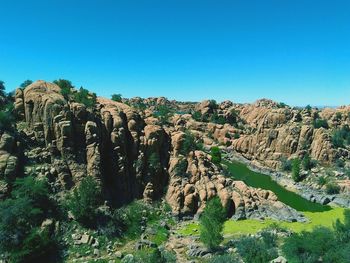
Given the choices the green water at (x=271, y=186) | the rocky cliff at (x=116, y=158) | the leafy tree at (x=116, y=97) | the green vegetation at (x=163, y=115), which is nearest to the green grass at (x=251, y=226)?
the rocky cliff at (x=116, y=158)

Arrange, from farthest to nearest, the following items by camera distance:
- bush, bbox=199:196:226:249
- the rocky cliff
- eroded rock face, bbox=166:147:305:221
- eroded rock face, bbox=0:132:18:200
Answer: eroded rock face, bbox=166:147:305:221 < the rocky cliff < eroded rock face, bbox=0:132:18:200 < bush, bbox=199:196:226:249

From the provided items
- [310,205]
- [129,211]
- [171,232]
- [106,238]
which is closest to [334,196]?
[310,205]

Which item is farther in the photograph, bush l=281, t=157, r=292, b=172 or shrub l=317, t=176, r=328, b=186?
bush l=281, t=157, r=292, b=172

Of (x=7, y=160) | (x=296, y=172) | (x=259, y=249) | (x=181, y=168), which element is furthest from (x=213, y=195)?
(x=296, y=172)

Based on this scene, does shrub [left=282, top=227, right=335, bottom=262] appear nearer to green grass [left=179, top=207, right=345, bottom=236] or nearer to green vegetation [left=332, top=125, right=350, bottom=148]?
green grass [left=179, top=207, right=345, bottom=236]

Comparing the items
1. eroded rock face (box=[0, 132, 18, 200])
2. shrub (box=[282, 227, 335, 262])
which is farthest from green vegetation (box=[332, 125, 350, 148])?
eroded rock face (box=[0, 132, 18, 200])
